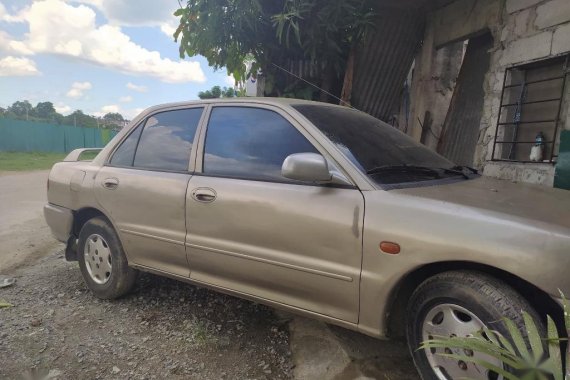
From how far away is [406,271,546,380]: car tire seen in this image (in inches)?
71.8

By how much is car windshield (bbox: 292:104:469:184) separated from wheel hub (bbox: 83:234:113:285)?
Answer: 2.03 meters

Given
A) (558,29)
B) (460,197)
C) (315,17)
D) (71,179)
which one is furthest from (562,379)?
(315,17)

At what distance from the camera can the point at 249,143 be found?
287 cm

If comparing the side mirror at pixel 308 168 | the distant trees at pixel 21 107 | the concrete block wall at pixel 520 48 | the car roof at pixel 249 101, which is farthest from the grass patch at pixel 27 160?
the distant trees at pixel 21 107

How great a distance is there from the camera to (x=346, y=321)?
2.34m

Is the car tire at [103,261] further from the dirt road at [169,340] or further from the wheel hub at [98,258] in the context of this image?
the dirt road at [169,340]

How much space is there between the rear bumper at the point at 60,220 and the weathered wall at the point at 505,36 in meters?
4.58

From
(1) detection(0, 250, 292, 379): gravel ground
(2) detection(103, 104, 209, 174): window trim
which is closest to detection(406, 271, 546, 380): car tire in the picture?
(1) detection(0, 250, 292, 379): gravel ground

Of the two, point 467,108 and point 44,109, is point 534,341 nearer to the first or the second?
point 467,108

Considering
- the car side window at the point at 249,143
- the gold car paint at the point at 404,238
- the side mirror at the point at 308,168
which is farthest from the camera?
the car side window at the point at 249,143

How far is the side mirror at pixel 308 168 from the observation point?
2.28 metres

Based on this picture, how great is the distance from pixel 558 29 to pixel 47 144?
2759 centimetres

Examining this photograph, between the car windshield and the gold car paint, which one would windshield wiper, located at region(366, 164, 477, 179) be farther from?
the gold car paint

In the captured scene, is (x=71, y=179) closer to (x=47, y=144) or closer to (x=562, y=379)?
(x=562, y=379)
